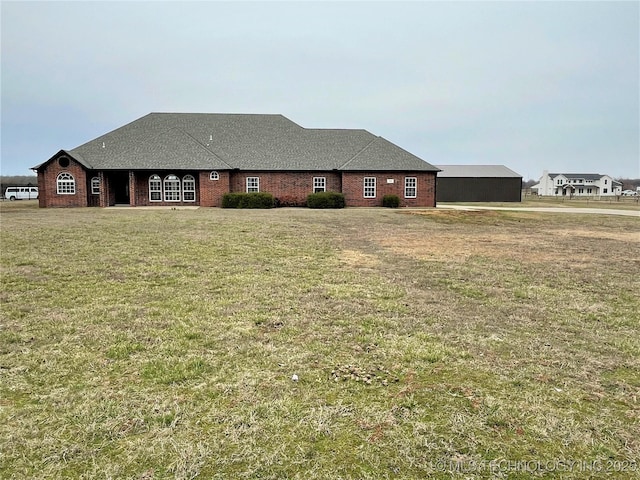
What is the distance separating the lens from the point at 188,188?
30266mm

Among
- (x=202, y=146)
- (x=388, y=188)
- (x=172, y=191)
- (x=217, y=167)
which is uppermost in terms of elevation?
(x=202, y=146)

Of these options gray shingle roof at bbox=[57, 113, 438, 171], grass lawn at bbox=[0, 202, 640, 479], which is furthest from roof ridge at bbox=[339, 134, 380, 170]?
grass lawn at bbox=[0, 202, 640, 479]

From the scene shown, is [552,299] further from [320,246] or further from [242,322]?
[320,246]

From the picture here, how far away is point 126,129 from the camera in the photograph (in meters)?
32.6

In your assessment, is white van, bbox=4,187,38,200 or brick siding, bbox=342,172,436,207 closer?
brick siding, bbox=342,172,436,207

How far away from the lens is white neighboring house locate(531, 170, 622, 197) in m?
101

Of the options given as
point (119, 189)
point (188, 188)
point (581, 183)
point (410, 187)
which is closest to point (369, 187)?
point (410, 187)

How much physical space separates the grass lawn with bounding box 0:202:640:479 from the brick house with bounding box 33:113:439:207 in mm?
22415

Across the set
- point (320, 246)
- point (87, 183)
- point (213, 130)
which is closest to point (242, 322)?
point (320, 246)

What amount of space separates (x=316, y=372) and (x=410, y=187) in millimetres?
29559

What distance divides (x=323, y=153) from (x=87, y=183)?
16442mm

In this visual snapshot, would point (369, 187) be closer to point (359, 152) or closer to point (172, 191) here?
point (359, 152)

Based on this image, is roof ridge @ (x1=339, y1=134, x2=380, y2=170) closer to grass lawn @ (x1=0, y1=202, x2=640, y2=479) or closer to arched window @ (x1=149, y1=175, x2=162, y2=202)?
arched window @ (x1=149, y1=175, x2=162, y2=202)

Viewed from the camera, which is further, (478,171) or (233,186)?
(478,171)
